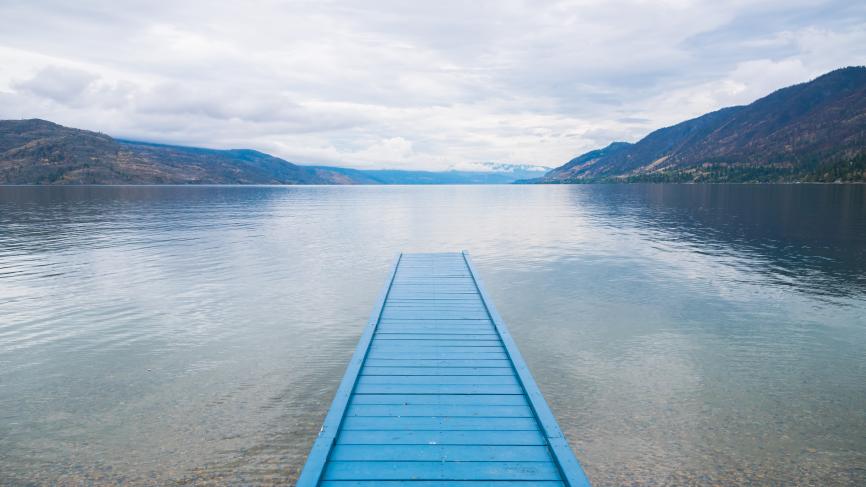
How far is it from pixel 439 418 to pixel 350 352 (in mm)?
9184

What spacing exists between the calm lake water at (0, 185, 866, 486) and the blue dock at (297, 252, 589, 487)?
237cm

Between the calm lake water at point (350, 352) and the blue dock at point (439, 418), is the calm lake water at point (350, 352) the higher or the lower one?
the lower one

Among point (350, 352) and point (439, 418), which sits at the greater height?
point (439, 418)

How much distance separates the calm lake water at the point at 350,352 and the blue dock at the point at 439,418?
2372mm

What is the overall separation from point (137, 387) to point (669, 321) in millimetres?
22032

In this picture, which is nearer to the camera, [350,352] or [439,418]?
[439,418]

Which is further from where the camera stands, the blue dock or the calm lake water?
the calm lake water

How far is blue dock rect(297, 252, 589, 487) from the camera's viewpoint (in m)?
8.57

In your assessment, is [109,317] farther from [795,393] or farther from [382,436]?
[795,393]

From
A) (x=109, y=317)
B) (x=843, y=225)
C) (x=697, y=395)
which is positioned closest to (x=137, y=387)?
(x=109, y=317)

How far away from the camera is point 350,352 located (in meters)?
19.0

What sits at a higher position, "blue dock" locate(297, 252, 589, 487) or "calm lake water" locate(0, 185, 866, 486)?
"blue dock" locate(297, 252, 589, 487)

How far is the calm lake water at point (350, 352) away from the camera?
1186cm

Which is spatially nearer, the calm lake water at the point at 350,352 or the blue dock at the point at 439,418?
the blue dock at the point at 439,418
